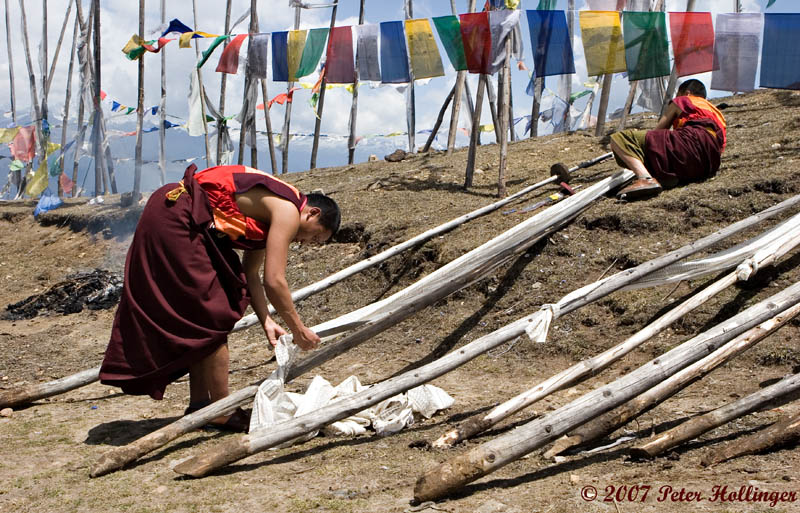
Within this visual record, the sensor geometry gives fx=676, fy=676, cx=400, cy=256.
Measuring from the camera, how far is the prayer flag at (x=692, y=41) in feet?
21.4

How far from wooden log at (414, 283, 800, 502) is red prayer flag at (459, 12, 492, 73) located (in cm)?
428

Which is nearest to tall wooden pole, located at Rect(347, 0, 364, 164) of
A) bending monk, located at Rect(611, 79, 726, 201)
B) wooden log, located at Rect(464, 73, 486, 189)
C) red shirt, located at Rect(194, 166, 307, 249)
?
wooden log, located at Rect(464, 73, 486, 189)

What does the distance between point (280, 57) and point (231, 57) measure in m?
0.87

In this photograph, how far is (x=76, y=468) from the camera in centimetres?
270

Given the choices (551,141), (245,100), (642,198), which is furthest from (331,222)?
(245,100)

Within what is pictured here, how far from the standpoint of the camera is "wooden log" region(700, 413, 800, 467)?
7.50ft

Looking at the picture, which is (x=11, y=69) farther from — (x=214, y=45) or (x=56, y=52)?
(x=214, y=45)

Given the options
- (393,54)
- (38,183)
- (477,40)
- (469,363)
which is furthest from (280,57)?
(38,183)

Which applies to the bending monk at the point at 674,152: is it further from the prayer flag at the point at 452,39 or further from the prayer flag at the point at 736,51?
the prayer flag at the point at 452,39

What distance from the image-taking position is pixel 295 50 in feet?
27.8

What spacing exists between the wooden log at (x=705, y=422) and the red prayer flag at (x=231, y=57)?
7.96m

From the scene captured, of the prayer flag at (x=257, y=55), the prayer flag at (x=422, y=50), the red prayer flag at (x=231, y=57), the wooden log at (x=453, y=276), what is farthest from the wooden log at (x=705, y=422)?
the red prayer flag at (x=231, y=57)

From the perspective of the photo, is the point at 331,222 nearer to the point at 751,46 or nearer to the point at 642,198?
the point at 642,198

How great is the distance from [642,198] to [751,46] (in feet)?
8.88
